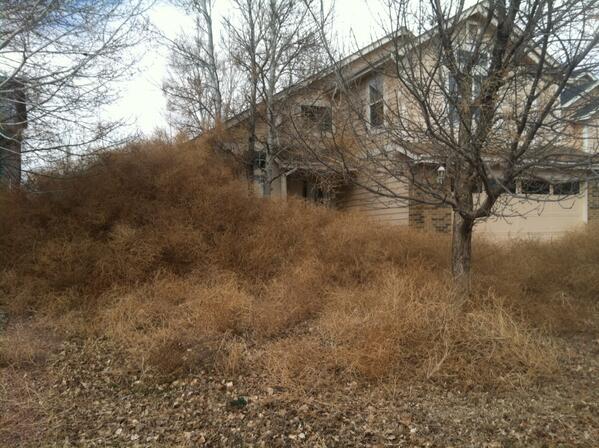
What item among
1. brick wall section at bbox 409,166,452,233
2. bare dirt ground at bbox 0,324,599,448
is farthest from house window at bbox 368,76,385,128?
brick wall section at bbox 409,166,452,233

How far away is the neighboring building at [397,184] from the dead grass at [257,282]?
100 cm

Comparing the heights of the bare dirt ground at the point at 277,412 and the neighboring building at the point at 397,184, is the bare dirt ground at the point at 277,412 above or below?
below

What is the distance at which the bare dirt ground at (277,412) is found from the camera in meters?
3.01

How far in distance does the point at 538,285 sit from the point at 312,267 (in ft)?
11.8

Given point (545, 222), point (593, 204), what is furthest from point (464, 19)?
point (593, 204)

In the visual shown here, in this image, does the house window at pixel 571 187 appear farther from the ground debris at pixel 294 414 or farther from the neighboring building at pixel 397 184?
the ground debris at pixel 294 414

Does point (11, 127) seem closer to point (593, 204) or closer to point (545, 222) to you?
point (545, 222)

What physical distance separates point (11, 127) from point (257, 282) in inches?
194

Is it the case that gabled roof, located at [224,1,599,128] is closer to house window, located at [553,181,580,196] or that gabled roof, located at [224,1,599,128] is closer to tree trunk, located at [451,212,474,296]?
house window, located at [553,181,580,196]

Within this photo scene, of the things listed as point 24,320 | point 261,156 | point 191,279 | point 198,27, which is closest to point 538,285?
point 191,279

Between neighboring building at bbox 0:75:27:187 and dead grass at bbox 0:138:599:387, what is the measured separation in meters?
0.63

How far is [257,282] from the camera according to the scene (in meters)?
6.62

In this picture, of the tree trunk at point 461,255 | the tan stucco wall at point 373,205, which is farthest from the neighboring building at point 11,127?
the tan stucco wall at point 373,205

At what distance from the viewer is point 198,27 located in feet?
38.7
